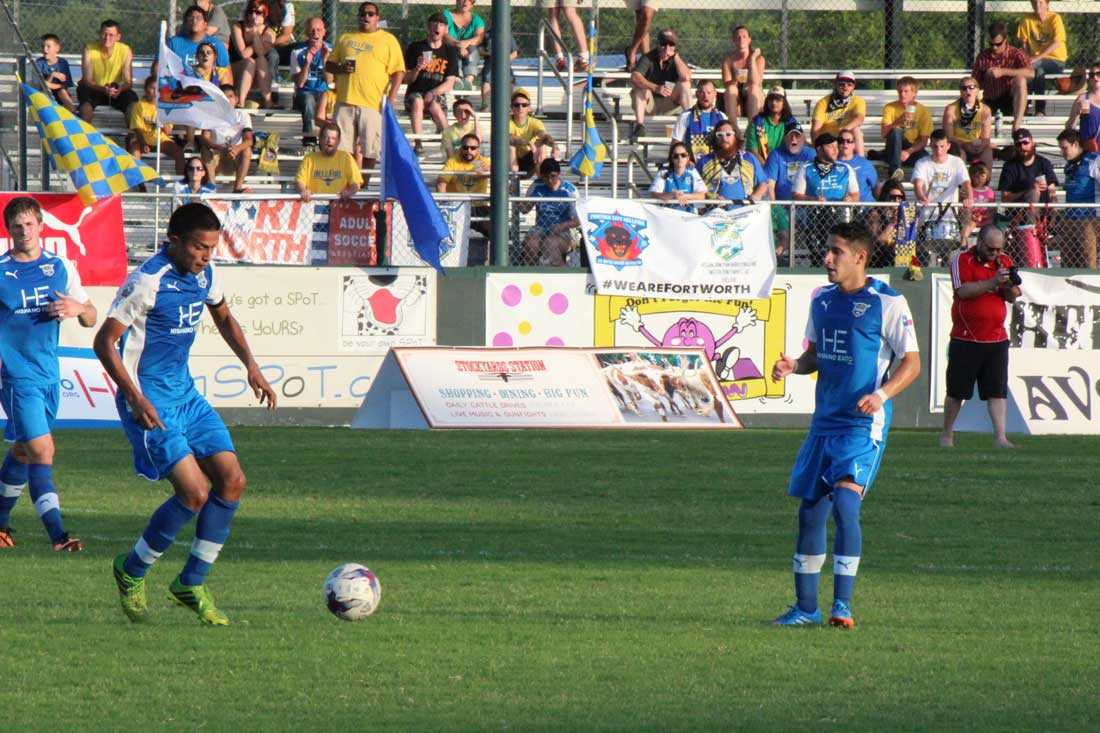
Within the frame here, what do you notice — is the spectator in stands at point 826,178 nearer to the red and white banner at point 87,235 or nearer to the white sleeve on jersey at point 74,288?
the red and white banner at point 87,235

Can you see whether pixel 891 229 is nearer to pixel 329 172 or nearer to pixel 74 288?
pixel 329 172

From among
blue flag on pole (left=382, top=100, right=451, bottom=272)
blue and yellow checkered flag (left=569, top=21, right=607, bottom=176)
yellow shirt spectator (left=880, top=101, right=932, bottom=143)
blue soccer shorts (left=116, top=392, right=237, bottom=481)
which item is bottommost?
blue soccer shorts (left=116, top=392, right=237, bottom=481)

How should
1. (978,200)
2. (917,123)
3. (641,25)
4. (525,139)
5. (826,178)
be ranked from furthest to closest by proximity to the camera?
(641,25)
(917,123)
(525,139)
(978,200)
(826,178)

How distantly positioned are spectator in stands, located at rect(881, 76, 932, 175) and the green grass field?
8117 millimetres

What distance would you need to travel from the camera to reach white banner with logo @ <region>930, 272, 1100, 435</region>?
18.3 m

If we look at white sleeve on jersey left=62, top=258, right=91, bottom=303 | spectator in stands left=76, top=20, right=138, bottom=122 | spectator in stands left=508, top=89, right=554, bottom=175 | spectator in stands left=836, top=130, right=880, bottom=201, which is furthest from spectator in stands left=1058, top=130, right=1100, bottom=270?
white sleeve on jersey left=62, top=258, right=91, bottom=303

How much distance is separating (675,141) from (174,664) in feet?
47.6

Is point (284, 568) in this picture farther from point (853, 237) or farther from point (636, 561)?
point (853, 237)

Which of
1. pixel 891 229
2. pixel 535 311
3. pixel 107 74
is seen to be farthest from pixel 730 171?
pixel 107 74

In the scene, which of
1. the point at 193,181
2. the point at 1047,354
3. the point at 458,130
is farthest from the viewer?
the point at 458,130

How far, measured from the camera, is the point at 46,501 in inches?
392

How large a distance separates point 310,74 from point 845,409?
1681cm

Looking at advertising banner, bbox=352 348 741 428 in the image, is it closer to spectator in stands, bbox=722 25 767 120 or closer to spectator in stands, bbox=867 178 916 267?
spectator in stands, bbox=867 178 916 267

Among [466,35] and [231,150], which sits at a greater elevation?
[466,35]
